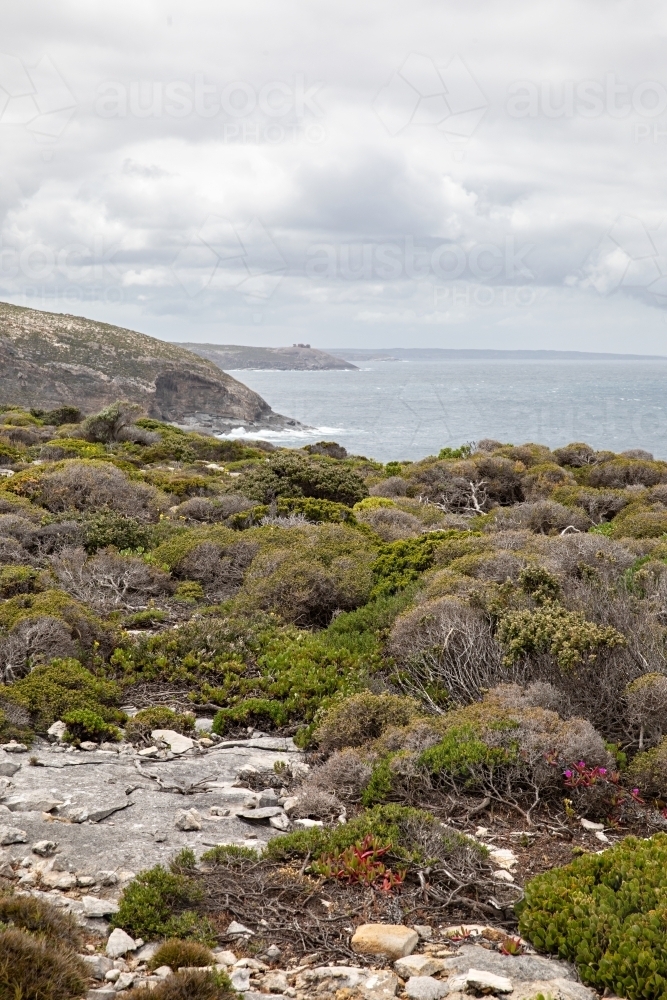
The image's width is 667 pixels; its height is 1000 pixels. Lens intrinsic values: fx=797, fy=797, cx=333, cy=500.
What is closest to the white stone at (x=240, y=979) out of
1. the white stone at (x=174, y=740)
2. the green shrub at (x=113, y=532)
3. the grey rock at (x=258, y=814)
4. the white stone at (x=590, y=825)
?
the grey rock at (x=258, y=814)

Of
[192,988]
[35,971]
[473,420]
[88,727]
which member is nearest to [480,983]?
[192,988]

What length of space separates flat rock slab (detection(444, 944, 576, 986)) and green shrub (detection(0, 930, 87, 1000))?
196cm

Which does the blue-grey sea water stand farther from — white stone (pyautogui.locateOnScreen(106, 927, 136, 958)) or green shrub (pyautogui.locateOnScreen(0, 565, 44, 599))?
white stone (pyautogui.locateOnScreen(106, 927, 136, 958))

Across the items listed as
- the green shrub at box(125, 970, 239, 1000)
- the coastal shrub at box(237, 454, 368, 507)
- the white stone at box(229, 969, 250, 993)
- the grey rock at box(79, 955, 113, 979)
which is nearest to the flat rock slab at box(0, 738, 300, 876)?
the grey rock at box(79, 955, 113, 979)

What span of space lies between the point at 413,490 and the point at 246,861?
1894 centimetres

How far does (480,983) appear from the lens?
160 inches

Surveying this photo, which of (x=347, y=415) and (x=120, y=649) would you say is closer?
(x=120, y=649)

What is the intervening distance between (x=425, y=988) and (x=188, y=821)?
2554mm

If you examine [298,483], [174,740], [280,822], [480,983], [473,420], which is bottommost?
[174,740]

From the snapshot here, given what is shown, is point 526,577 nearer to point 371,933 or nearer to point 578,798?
point 578,798

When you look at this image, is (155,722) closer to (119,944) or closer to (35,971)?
(119,944)

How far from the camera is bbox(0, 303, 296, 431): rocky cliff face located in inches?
3521

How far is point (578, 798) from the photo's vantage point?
21.1ft

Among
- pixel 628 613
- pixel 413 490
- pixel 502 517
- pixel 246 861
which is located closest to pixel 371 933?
pixel 246 861
